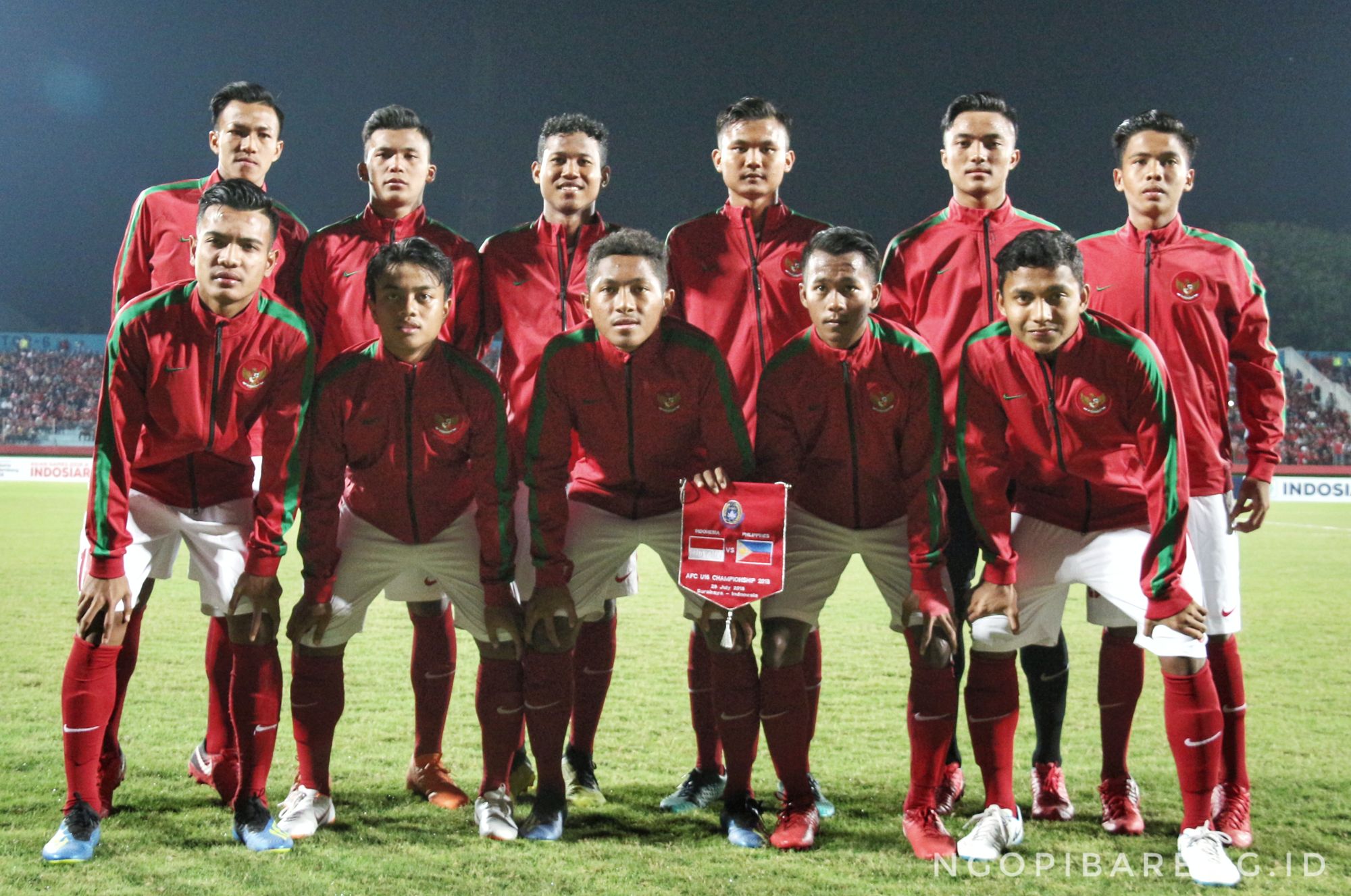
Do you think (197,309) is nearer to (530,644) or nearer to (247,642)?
(247,642)

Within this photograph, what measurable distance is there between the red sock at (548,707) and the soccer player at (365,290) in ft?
1.71

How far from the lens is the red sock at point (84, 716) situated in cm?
284

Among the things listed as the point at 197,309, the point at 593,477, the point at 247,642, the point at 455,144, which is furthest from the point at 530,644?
the point at 455,144

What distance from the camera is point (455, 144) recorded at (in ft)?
108

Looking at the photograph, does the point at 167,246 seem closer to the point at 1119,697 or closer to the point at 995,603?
the point at 995,603

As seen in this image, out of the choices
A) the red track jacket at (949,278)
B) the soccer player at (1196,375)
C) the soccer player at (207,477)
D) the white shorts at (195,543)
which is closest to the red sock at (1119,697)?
the soccer player at (1196,375)

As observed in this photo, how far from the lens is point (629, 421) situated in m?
3.10

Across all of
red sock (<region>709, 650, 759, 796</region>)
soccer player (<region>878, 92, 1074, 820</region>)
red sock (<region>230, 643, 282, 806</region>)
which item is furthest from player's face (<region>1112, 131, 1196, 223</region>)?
red sock (<region>230, 643, 282, 806</region>)

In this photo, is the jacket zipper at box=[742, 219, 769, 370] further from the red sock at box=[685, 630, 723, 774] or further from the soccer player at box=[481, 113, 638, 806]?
the red sock at box=[685, 630, 723, 774]

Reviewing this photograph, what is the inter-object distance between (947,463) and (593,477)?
1131mm

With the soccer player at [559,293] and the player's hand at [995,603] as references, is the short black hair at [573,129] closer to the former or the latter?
the soccer player at [559,293]

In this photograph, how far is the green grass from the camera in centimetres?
270

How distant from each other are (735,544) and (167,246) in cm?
230

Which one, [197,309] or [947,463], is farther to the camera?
[947,463]
